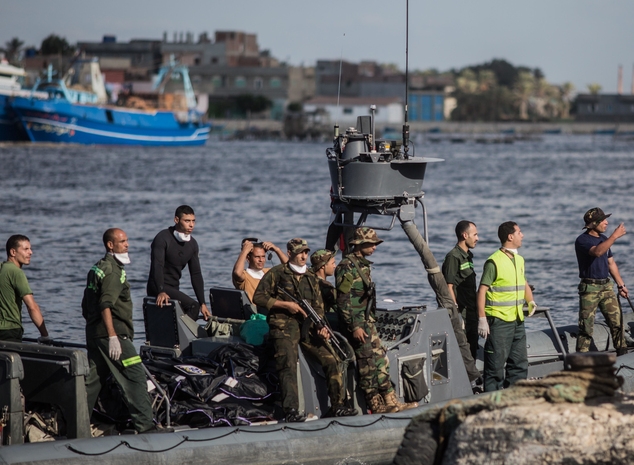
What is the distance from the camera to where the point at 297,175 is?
6094 centimetres

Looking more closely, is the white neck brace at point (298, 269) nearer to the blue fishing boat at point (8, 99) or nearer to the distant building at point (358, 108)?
the blue fishing boat at point (8, 99)

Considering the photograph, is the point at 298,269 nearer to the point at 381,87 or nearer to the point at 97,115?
the point at 97,115

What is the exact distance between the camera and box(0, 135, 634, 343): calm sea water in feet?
69.5

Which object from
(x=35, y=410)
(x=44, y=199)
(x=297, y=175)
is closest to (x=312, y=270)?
(x=35, y=410)

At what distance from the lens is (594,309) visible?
34.1 feet

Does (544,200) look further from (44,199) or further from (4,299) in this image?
(4,299)

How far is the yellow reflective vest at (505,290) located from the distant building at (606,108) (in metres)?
164

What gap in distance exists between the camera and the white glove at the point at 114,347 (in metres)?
7.35

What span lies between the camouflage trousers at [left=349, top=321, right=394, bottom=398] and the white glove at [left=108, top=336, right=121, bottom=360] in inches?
73.5

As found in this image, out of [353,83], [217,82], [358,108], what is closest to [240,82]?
[217,82]

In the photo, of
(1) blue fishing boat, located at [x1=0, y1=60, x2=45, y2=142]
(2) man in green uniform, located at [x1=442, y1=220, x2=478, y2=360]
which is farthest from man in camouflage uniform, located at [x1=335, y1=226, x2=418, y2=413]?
(1) blue fishing boat, located at [x1=0, y1=60, x2=45, y2=142]

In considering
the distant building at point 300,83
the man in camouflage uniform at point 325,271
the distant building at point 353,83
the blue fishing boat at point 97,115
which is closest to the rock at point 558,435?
the man in camouflage uniform at point 325,271

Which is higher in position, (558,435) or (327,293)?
(327,293)

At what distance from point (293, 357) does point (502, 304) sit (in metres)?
1.99
